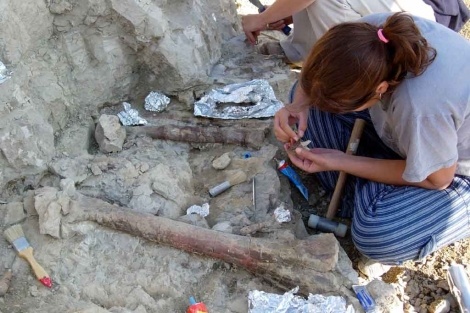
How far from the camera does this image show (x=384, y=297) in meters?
1.91

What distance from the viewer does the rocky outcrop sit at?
2227mm

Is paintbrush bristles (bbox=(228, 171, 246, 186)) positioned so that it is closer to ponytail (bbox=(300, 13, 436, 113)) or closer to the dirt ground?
the dirt ground

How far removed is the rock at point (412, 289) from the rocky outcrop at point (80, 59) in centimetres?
158

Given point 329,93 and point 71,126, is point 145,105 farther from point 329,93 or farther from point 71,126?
point 329,93

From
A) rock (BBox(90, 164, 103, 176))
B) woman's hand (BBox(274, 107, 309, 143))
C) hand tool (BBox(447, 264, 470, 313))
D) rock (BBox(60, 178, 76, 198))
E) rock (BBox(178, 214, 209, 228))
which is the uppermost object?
woman's hand (BBox(274, 107, 309, 143))

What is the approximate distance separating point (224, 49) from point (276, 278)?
1810 mm

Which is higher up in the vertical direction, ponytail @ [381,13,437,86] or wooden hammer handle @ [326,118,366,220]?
ponytail @ [381,13,437,86]

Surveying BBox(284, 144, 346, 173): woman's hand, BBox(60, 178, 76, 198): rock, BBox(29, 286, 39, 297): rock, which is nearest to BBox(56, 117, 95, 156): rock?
BBox(60, 178, 76, 198): rock

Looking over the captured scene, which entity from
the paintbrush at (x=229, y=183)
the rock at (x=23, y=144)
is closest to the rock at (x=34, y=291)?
the rock at (x=23, y=144)

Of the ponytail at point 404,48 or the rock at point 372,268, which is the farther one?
the rock at point 372,268

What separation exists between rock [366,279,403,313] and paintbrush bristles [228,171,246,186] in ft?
2.63

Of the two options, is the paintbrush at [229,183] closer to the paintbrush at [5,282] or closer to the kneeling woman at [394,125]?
the kneeling woman at [394,125]

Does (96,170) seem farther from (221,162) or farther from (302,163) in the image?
(302,163)

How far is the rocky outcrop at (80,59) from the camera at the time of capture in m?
2.23
